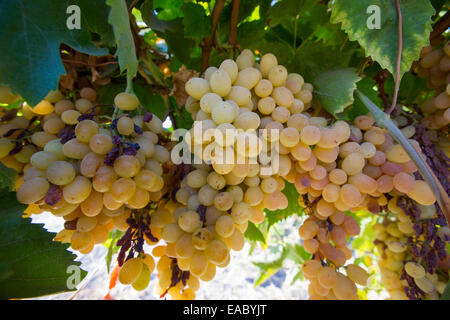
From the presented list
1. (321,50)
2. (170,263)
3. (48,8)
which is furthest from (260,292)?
(48,8)

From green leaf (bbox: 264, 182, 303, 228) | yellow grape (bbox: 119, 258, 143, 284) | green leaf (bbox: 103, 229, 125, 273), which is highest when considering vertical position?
yellow grape (bbox: 119, 258, 143, 284)

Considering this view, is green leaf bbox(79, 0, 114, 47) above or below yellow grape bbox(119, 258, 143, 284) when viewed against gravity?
above

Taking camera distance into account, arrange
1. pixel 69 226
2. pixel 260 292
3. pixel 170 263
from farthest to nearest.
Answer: pixel 260 292 → pixel 170 263 → pixel 69 226

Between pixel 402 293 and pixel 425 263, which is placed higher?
pixel 425 263

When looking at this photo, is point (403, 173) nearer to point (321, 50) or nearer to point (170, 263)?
point (321, 50)

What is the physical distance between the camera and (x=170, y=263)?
667mm

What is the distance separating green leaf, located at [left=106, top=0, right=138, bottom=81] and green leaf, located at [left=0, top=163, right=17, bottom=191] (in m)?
0.34

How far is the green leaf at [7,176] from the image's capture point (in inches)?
23.1

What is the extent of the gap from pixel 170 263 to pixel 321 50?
0.67 metres

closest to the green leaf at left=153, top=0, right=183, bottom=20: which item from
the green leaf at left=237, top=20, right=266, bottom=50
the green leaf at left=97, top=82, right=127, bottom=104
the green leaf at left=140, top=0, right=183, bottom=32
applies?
the green leaf at left=140, top=0, right=183, bottom=32

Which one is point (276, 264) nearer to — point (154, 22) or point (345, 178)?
point (345, 178)

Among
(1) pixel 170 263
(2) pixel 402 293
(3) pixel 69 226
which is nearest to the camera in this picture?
(3) pixel 69 226

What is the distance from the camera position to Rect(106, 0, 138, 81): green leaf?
1.52 feet

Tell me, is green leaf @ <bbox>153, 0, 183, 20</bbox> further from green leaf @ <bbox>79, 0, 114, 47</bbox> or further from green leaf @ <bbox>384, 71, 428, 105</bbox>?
green leaf @ <bbox>384, 71, 428, 105</bbox>
